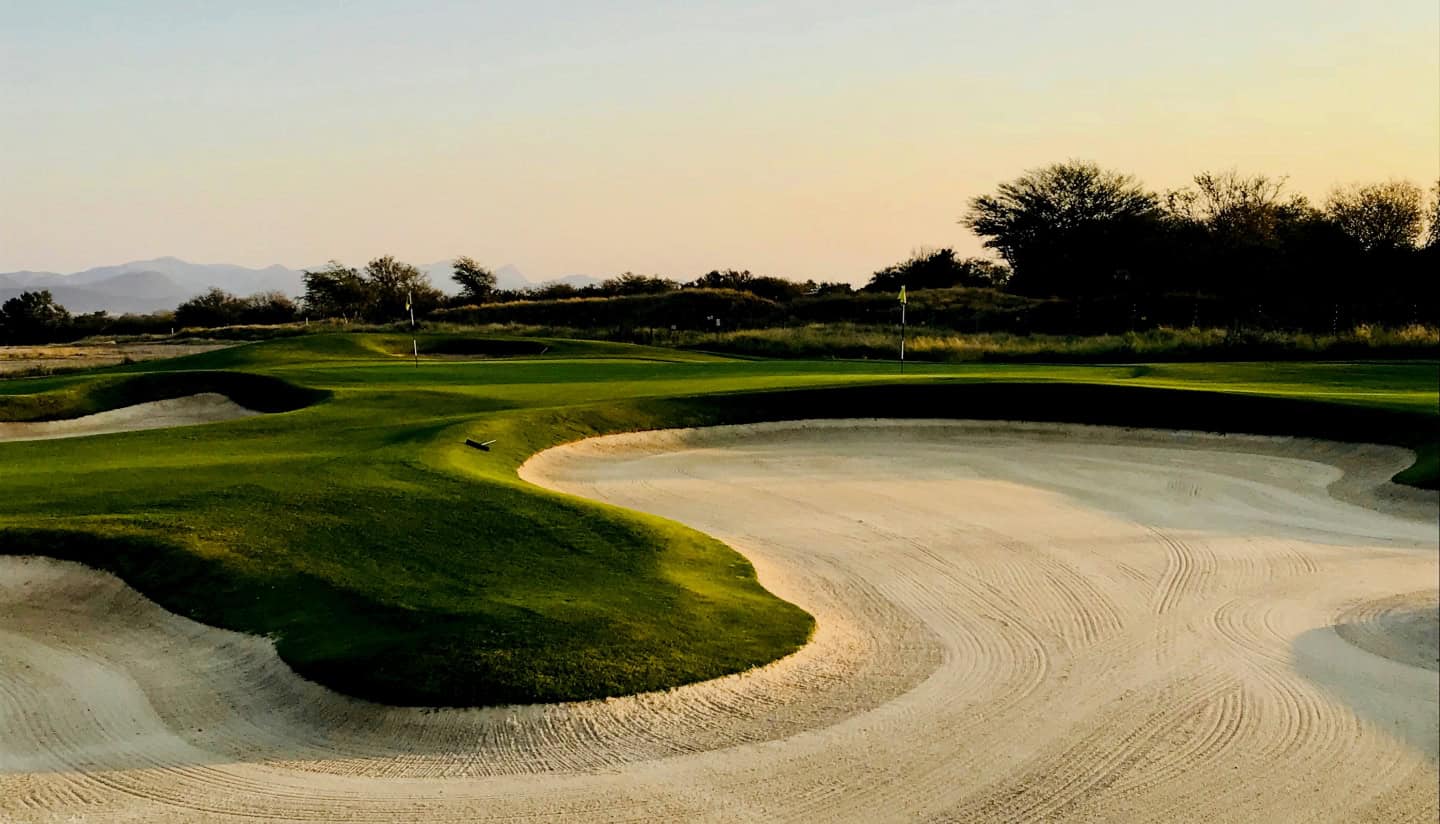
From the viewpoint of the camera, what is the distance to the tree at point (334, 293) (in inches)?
4171

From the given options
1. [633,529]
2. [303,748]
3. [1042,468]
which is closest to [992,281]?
[1042,468]

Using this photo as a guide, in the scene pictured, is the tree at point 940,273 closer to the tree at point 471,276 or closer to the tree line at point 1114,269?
the tree line at point 1114,269

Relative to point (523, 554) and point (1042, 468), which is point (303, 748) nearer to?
point (523, 554)

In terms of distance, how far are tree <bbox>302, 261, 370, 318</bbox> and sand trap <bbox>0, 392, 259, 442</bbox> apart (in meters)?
78.9

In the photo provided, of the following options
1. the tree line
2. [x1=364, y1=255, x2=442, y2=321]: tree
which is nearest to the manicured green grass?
the tree line

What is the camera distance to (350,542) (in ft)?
42.1

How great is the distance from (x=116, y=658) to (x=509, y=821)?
18.8ft

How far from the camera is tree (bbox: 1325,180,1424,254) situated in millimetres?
71375

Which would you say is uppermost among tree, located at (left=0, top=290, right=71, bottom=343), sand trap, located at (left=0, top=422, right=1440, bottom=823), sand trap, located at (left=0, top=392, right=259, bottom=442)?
tree, located at (left=0, top=290, right=71, bottom=343)

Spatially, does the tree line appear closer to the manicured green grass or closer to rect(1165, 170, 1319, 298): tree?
rect(1165, 170, 1319, 298): tree

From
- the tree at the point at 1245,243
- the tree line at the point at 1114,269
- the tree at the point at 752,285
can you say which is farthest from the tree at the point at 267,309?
the tree at the point at 1245,243

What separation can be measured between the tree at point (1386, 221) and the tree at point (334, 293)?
81.1 meters

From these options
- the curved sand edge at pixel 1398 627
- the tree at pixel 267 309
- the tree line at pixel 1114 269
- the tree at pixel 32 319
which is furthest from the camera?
the tree at pixel 267 309

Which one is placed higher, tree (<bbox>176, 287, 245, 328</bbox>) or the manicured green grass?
tree (<bbox>176, 287, 245, 328</bbox>)
